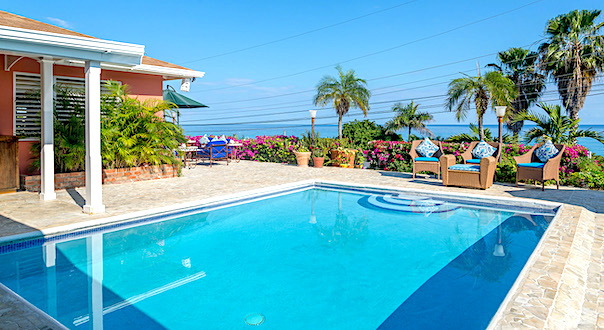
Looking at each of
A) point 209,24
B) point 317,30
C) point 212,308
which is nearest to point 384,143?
point 212,308

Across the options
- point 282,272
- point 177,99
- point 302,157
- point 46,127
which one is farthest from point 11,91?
point 302,157

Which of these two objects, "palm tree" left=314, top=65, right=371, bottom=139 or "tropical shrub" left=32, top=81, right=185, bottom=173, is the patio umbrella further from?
"palm tree" left=314, top=65, right=371, bottom=139

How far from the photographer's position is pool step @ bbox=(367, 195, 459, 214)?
7125mm

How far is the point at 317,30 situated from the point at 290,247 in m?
35.0

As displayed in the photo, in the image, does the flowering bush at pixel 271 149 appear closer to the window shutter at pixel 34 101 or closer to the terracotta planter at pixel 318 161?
the terracotta planter at pixel 318 161

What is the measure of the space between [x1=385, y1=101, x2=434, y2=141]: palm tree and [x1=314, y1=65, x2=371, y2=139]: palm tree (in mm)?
11959

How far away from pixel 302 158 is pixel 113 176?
5942 millimetres

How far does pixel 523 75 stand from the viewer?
23.8m

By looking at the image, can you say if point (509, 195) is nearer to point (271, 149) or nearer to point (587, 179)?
point (587, 179)

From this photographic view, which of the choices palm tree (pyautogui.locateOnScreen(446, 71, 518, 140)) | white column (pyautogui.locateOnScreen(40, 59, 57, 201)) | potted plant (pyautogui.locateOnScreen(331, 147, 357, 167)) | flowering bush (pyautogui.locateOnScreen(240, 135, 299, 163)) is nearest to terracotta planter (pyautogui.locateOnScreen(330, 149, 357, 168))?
potted plant (pyautogui.locateOnScreen(331, 147, 357, 167))

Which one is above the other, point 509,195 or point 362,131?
point 362,131

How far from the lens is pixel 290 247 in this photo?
504 centimetres

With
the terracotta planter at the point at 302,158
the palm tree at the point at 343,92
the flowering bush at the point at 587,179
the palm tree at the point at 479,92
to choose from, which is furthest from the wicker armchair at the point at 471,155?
the palm tree at the point at 343,92

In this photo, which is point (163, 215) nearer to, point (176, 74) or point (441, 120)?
point (176, 74)
